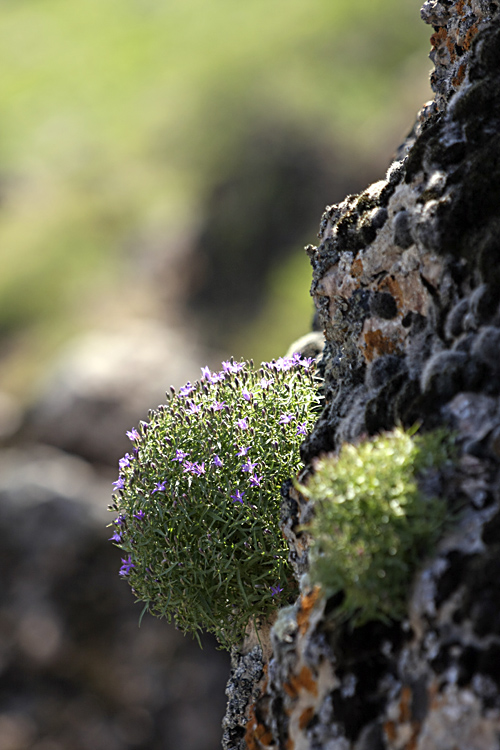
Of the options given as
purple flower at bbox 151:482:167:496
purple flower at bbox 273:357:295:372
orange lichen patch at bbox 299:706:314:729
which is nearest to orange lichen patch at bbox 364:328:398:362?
purple flower at bbox 273:357:295:372

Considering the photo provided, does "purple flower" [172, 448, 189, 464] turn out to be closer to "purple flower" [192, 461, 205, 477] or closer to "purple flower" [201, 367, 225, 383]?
"purple flower" [192, 461, 205, 477]

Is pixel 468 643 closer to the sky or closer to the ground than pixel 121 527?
closer to the ground

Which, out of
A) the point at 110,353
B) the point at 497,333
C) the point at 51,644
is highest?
the point at 110,353

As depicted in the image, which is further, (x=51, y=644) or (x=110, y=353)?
(x=110, y=353)

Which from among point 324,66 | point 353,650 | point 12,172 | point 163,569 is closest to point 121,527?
point 163,569

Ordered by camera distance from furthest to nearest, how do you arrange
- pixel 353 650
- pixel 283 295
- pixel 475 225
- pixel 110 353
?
pixel 283 295
pixel 110 353
pixel 475 225
pixel 353 650

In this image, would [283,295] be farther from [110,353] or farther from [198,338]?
[110,353]

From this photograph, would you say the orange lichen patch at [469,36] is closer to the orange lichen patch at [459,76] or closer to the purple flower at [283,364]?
the orange lichen patch at [459,76]

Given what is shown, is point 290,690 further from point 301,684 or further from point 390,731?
point 390,731
